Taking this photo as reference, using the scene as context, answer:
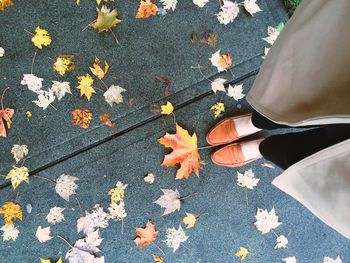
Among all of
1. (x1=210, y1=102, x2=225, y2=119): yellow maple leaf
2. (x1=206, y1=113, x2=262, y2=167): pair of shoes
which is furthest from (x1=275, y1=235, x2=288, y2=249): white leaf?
(x1=210, y1=102, x2=225, y2=119): yellow maple leaf

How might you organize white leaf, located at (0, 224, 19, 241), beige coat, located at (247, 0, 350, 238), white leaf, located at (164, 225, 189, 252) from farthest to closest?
1. white leaf, located at (164, 225, 189, 252)
2. white leaf, located at (0, 224, 19, 241)
3. beige coat, located at (247, 0, 350, 238)

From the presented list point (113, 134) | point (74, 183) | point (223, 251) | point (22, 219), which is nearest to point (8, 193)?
point (22, 219)

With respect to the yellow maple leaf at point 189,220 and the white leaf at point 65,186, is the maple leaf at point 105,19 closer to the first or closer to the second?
the white leaf at point 65,186

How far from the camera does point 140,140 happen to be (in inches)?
81.7

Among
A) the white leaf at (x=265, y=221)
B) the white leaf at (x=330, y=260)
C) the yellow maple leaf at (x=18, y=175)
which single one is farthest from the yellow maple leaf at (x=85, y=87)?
the white leaf at (x=330, y=260)

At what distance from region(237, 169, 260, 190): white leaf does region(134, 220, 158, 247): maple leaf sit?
50cm

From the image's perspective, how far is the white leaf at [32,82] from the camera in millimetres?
2010

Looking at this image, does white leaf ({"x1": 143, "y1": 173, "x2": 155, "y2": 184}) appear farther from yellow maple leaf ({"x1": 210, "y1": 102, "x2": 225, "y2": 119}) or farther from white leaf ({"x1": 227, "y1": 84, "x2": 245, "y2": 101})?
white leaf ({"x1": 227, "y1": 84, "x2": 245, "y2": 101})

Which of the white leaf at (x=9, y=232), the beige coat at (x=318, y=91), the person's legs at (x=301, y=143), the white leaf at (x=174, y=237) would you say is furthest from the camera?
the white leaf at (x=174, y=237)

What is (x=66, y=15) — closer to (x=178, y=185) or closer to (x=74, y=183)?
(x=74, y=183)

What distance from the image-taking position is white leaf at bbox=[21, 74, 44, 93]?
201 centimetres

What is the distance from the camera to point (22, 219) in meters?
1.98

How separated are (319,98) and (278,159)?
16.7 inches

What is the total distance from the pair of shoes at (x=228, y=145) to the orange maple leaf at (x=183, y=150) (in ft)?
0.30
